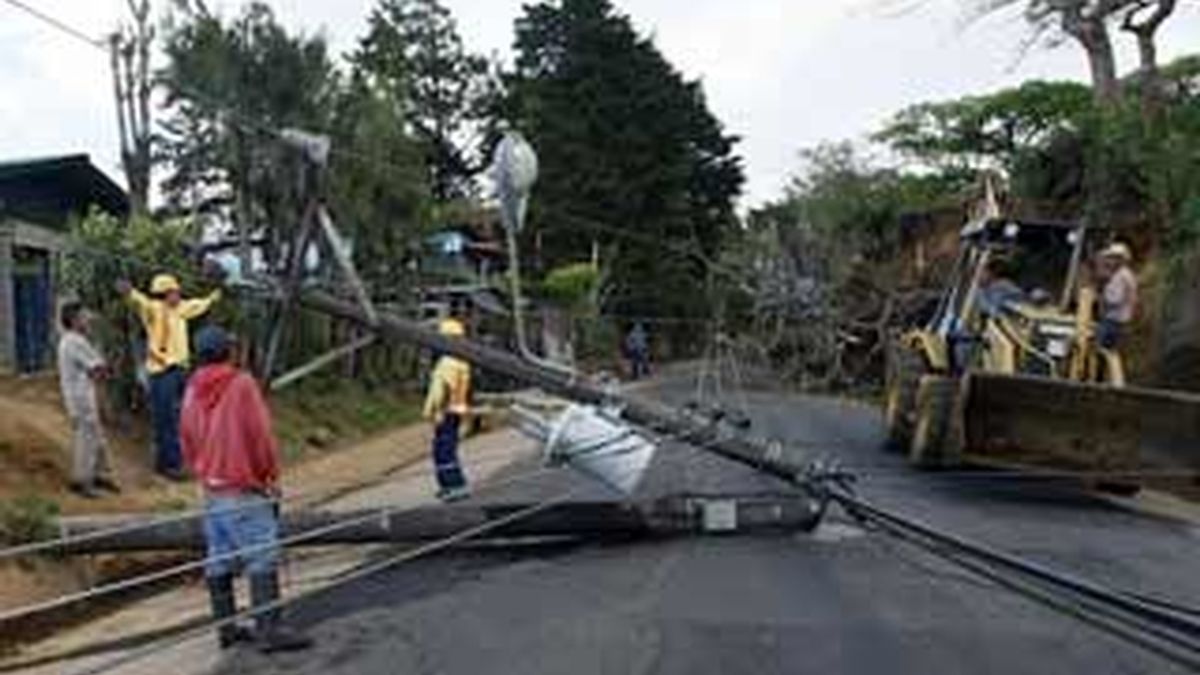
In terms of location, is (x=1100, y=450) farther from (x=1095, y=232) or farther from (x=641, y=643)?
(x=641, y=643)

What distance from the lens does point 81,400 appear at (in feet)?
62.4

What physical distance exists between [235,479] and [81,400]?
767 centimetres

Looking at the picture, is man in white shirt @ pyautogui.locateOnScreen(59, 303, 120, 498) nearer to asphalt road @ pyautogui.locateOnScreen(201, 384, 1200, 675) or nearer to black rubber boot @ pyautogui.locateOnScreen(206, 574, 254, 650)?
asphalt road @ pyautogui.locateOnScreen(201, 384, 1200, 675)

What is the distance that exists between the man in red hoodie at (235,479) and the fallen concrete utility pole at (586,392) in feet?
15.4

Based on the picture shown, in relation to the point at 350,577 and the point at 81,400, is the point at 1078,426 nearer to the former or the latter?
the point at 350,577

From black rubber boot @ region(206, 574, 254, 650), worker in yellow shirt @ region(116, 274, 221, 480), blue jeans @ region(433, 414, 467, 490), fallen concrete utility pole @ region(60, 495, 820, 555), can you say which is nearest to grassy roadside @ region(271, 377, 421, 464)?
worker in yellow shirt @ region(116, 274, 221, 480)

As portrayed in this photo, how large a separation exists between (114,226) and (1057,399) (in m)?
13.0

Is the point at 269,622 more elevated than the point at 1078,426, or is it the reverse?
the point at 1078,426

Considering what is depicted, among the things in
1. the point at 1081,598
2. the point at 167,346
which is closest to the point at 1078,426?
the point at 1081,598

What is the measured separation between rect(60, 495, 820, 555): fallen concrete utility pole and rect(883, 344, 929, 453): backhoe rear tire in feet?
19.8

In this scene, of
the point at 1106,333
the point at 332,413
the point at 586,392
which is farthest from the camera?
the point at 332,413

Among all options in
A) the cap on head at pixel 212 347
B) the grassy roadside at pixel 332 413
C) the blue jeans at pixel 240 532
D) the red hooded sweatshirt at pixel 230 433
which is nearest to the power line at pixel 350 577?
the blue jeans at pixel 240 532

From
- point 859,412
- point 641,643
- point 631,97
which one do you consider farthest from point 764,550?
point 631,97

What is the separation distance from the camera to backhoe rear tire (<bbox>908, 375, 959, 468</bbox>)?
19484 millimetres
